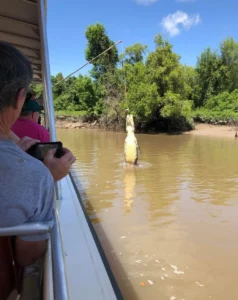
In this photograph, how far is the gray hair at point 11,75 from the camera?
1.10 metres

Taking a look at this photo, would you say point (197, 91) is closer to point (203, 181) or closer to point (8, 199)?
point (203, 181)

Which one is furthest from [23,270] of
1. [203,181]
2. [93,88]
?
[93,88]

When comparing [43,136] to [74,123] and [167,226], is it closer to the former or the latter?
[167,226]

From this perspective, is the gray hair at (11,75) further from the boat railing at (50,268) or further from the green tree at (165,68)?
the green tree at (165,68)

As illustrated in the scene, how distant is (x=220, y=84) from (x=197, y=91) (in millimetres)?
2476

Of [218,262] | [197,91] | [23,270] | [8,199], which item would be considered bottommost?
[218,262]

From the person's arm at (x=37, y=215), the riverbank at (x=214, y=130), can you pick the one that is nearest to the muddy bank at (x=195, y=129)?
the riverbank at (x=214, y=130)

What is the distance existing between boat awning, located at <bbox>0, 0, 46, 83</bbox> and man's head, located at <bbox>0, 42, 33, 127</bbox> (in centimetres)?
230

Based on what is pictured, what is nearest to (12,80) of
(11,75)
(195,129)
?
(11,75)

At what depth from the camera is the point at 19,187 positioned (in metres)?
1.07

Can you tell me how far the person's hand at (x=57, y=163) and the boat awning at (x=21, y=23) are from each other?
2232 mm

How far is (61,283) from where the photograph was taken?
3.34 ft

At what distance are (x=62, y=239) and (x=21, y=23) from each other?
271 cm

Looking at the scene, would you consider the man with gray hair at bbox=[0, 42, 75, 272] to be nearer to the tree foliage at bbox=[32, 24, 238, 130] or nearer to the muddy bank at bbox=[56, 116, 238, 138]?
the tree foliage at bbox=[32, 24, 238, 130]
